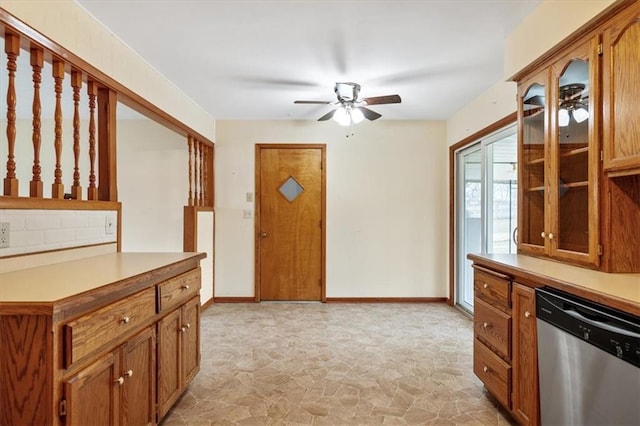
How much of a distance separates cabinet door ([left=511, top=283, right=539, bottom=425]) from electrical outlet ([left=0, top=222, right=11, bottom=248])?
2.51 meters

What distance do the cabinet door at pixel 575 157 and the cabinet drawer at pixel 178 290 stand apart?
2209 millimetres

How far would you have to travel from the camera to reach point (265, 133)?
469 centimetres

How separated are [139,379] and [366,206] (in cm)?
346

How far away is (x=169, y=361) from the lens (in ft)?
6.51

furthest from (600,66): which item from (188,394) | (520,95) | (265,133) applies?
(265,133)

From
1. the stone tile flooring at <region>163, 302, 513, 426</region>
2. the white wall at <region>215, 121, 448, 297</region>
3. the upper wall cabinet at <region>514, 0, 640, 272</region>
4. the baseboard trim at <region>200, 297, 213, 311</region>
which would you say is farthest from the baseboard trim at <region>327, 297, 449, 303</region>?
the upper wall cabinet at <region>514, 0, 640, 272</region>

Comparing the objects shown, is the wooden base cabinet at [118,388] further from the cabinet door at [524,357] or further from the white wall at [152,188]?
the white wall at [152,188]

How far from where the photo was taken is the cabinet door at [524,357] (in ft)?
5.67

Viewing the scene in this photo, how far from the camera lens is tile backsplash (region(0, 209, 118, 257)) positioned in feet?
5.48

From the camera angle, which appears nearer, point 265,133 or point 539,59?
point 539,59

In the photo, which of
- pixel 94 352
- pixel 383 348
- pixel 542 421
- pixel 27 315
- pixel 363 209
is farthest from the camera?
pixel 363 209

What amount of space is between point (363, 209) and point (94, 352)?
12.1 ft

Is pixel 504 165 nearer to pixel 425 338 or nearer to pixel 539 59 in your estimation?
pixel 539 59

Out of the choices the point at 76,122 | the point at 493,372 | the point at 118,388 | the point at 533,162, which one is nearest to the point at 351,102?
the point at 533,162
